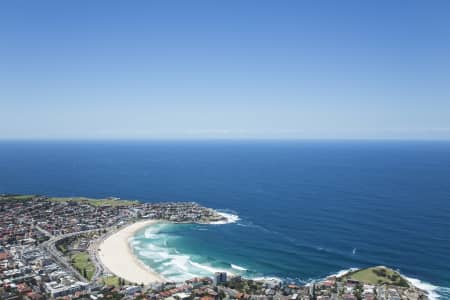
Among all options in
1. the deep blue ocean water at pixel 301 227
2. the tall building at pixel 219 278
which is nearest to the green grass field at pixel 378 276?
the deep blue ocean water at pixel 301 227

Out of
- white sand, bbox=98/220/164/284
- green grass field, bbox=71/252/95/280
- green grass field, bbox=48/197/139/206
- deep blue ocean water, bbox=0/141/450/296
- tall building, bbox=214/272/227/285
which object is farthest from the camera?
green grass field, bbox=48/197/139/206

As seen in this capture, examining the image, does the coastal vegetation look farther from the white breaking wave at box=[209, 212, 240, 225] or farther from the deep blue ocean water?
the white breaking wave at box=[209, 212, 240, 225]

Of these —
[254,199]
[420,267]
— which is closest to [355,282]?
[420,267]

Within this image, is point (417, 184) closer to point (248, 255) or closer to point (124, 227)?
point (248, 255)

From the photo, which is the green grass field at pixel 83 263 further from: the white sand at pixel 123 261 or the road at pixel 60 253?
the white sand at pixel 123 261

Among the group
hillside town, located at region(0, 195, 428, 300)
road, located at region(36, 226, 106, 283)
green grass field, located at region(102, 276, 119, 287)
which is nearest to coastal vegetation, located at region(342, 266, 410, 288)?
hillside town, located at region(0, 195, 428, 300)

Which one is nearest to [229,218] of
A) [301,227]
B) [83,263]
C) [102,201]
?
[301,227]
